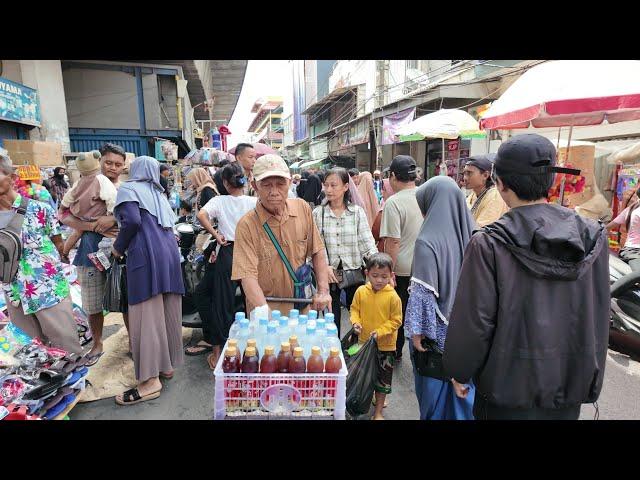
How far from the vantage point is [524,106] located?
12.4 feet

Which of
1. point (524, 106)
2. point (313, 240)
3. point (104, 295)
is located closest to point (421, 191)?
point (313, 240)

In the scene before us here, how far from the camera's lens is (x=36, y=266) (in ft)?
9.90

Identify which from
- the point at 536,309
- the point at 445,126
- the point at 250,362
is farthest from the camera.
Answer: the point at 445,126

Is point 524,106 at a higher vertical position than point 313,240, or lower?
higher

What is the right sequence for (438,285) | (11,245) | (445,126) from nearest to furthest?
(438,285)
(11,245)
(445,126)

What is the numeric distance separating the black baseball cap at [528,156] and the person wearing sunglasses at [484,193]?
2120 millimetres

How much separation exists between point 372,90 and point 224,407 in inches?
860

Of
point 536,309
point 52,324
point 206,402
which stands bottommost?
point 206,402

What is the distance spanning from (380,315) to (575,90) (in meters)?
2.69

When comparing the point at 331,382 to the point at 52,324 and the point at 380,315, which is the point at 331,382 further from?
the point at 52,324

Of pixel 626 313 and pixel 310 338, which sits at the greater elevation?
pixel 310 338

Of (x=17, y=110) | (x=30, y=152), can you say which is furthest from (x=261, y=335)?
(x=17, y=110)

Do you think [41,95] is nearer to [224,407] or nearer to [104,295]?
[104,295]

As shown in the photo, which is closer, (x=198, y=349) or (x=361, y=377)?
(x=361, y=377)
